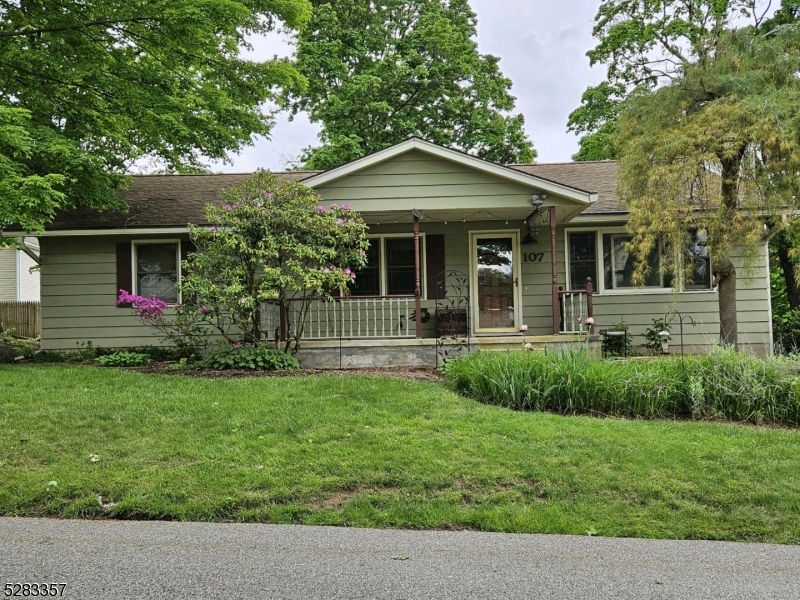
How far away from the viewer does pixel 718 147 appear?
7.66 m

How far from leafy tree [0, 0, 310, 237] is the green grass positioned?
175 inches

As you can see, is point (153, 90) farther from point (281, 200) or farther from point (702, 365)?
point (702, 365)

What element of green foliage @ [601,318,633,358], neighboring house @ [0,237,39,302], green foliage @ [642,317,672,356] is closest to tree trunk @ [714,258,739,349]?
green foliage @ [642,317,672,356]

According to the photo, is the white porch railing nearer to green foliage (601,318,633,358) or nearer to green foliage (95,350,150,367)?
green foliage (601,318,633,358)

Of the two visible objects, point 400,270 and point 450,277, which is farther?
point 400,270

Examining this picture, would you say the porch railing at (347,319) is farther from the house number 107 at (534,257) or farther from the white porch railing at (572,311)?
the white porch railing at (572,311)

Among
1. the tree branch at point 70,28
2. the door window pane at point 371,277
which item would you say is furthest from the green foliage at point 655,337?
the tree branch at point 70,28

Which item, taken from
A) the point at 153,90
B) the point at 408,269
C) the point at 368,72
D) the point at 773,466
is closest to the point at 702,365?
the point at 773,466

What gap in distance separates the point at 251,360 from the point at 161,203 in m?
5.50

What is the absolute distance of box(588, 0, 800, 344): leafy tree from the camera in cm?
741

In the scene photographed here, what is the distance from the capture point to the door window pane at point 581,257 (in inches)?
429

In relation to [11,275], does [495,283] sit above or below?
below

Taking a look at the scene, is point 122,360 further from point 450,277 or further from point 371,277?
point 450,277
